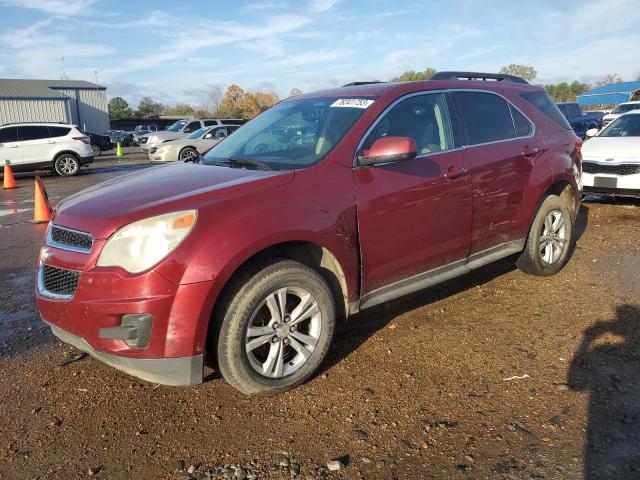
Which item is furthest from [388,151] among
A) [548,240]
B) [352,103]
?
[548,240]

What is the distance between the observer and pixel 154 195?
3.05 metres

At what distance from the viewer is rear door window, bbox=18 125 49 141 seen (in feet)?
55.2

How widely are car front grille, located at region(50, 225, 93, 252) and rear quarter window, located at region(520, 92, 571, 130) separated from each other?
413 centimetres

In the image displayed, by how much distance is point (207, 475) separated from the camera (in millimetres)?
2504

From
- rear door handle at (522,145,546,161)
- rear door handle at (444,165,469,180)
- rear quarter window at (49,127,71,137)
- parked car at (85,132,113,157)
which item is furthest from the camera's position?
parked car at (85,132,113,157)

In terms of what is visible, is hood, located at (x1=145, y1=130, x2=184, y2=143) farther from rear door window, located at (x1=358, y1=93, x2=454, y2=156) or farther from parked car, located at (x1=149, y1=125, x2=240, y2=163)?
rear door window, located at (x1=358, y1=93, x2=454, y2=156)

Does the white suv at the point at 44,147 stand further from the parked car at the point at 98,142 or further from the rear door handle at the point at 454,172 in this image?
the rear door handle at the point at 454,172

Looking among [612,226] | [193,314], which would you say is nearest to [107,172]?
[612,226]

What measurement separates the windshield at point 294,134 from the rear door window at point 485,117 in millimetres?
1004

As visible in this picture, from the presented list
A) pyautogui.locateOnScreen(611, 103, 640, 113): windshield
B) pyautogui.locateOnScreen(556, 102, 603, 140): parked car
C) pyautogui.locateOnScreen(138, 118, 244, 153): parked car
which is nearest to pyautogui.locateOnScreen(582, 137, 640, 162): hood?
pyautogui.locateOnScreen(556, 102, 603, 140): parked car

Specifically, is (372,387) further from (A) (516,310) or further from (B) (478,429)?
(A) (516,310)

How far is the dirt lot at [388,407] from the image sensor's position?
8.43ft

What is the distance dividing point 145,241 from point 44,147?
16.9 m

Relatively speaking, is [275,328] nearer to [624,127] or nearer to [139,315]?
[139,315]
